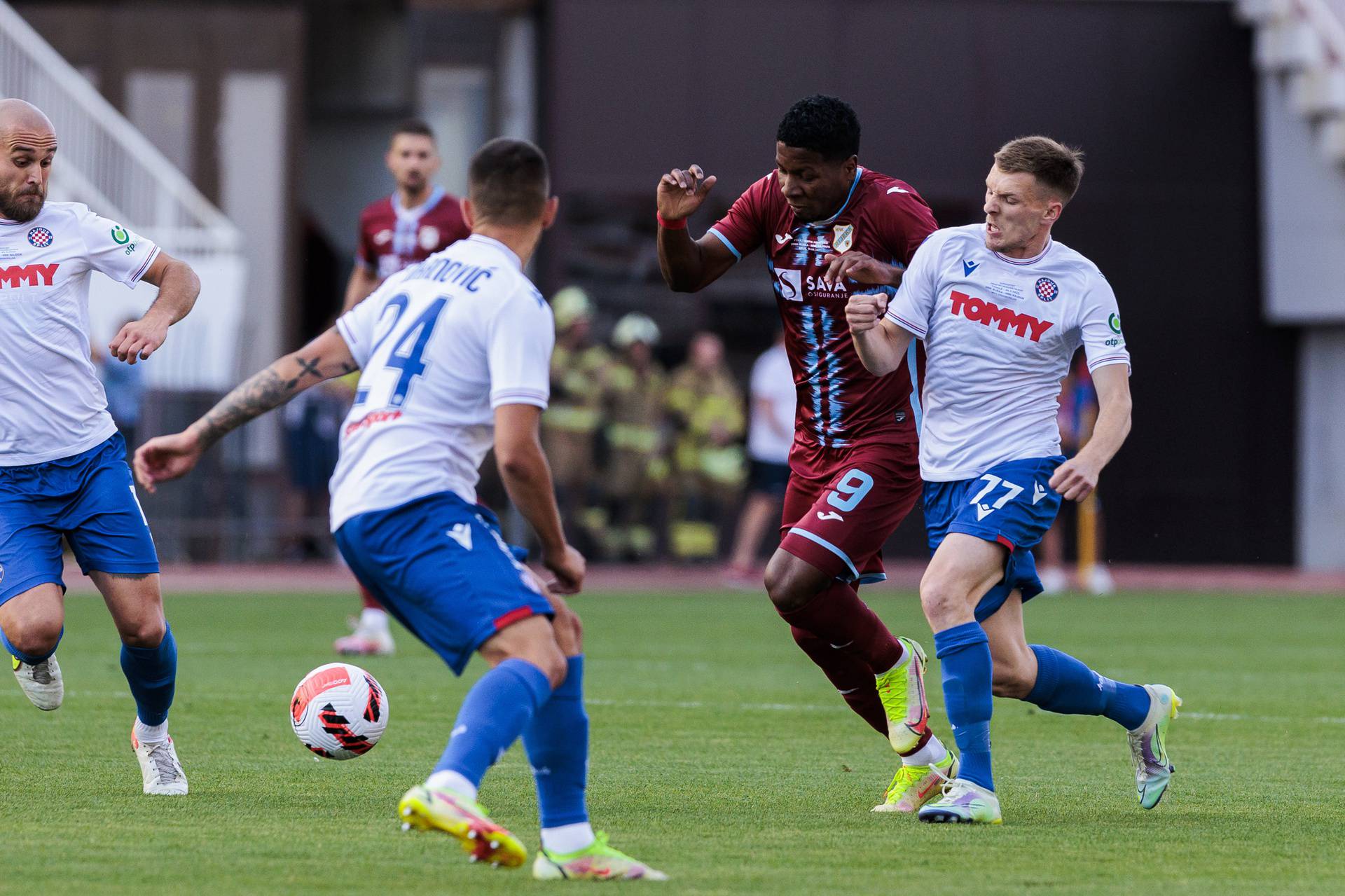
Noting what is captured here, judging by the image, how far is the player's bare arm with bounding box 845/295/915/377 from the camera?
5812mm

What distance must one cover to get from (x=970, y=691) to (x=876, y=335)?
1144mm

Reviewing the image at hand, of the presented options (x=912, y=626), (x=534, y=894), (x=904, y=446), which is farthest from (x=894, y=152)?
Result: (x=534, y=894)

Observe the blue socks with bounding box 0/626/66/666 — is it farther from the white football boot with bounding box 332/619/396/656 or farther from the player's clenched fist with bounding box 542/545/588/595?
the white football boot with bounding box 332/619/396/656

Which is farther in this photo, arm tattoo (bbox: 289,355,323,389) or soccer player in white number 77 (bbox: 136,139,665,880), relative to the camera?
arm tattoo (bbox: 289,355,323,389)

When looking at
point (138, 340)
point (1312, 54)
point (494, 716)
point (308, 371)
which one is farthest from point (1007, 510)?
point (1312, 54)

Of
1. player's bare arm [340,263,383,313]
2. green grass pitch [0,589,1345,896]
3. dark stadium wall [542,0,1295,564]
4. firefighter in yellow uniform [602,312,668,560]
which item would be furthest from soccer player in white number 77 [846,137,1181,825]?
dark stadium wall [542,0,1295,564]

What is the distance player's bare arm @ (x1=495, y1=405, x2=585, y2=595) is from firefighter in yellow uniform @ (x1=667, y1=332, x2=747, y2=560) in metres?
14.7

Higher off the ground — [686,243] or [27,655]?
[686,243]

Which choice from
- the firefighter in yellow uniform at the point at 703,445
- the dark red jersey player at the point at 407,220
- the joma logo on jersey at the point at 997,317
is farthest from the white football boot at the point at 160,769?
the firefighter in yellow uniform at the point at 703,445

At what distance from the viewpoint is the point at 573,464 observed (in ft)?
64.2

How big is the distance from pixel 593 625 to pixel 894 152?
9829 millimetres

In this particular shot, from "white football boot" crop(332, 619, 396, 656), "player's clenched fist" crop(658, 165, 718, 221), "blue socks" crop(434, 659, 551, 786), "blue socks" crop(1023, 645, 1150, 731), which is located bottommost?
"white football boot" crop(332, 619, 396, 656)

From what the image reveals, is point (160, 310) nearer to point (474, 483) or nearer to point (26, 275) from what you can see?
point (26, 275)

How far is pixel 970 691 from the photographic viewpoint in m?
5.86
